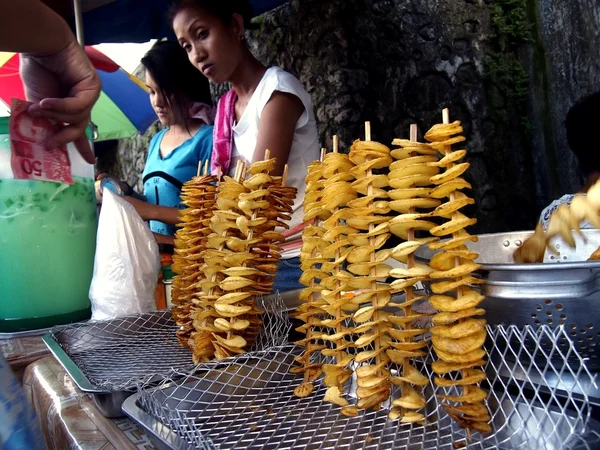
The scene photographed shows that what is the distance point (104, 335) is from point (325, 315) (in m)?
0.73

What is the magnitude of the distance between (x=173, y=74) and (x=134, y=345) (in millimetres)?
1826

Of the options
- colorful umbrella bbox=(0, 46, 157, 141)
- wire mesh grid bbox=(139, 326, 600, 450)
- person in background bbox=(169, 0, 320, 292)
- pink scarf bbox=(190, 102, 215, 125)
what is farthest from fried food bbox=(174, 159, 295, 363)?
colorful umbrella bbox=(0, 46, 157, 141)

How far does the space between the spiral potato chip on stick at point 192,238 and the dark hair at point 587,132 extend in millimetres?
2103

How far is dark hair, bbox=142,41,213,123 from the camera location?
8.45ft

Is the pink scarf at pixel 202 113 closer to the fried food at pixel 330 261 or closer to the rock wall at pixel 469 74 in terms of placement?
the rock wall at pixel 469 74

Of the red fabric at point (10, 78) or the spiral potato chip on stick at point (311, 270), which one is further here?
the red fabric at point (10, 78)

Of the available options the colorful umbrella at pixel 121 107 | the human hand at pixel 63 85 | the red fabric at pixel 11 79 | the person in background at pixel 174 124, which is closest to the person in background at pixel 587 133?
the person in background at pixel 174 124

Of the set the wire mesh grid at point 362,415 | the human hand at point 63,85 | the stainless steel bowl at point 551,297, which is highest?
the human hand at point 63,85

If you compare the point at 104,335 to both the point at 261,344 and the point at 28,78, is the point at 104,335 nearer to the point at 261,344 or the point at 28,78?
the point at 261,344

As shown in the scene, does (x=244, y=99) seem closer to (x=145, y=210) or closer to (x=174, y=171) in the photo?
(x=145, y=210)

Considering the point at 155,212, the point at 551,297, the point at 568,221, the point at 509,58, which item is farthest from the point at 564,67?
the point at 551,297

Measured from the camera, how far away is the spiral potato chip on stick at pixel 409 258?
628 millimetres

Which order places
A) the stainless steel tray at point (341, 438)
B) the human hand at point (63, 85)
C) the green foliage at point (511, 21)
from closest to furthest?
the stainless steel tray at point (341, 438)
the human hand at point (63, 85)
the green foliage at point (511, 21)

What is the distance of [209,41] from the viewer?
1.76 meters
